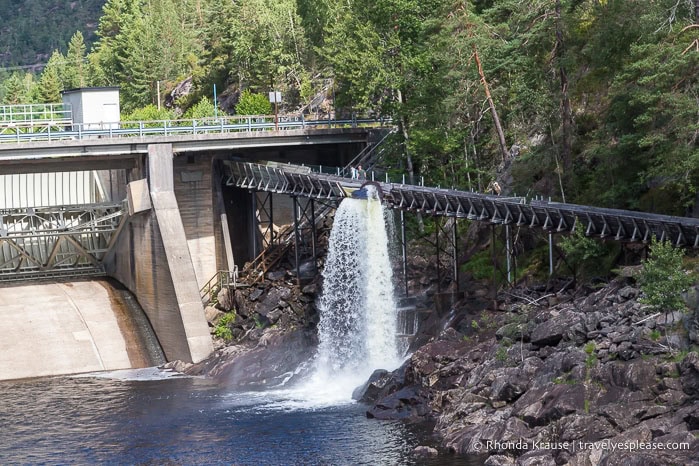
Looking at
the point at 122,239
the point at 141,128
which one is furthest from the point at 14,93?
the point at 141,128

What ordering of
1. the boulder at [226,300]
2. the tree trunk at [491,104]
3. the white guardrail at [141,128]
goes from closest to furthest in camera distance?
the tree trunk at [491,104] < the white guardrail at [141,128] < the boulder at [226,300]

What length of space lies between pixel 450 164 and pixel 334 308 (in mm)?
12043

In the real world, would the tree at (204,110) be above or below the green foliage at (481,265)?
above

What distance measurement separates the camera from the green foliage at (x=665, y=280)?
40.9 metres

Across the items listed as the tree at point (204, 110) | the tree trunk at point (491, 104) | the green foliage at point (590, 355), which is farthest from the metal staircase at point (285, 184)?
the tree at point (204, 110)

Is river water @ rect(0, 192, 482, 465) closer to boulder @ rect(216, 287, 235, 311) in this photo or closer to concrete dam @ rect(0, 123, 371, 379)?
concrete dam @ rect(0, 123, 371, 379)

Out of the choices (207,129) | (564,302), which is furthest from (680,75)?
(207,129)

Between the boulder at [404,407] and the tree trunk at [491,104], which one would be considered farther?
the tree trunk at [491,104]

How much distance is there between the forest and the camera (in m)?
47.8

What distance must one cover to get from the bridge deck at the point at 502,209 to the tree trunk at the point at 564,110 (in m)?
5.17

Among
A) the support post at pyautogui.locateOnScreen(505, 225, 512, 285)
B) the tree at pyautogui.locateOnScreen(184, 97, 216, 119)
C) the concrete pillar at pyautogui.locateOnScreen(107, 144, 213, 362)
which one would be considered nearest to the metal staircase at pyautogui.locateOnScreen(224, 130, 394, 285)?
the concrete pillar at pyautogui.locateOnScreen(107, 144, 213, 362)

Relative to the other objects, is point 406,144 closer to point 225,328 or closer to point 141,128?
point 225,328

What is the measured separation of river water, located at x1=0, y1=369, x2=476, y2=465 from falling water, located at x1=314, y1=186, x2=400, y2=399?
5252mm

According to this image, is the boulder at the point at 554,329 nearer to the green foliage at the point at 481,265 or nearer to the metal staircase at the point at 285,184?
the green foliage at the point at 481,265
